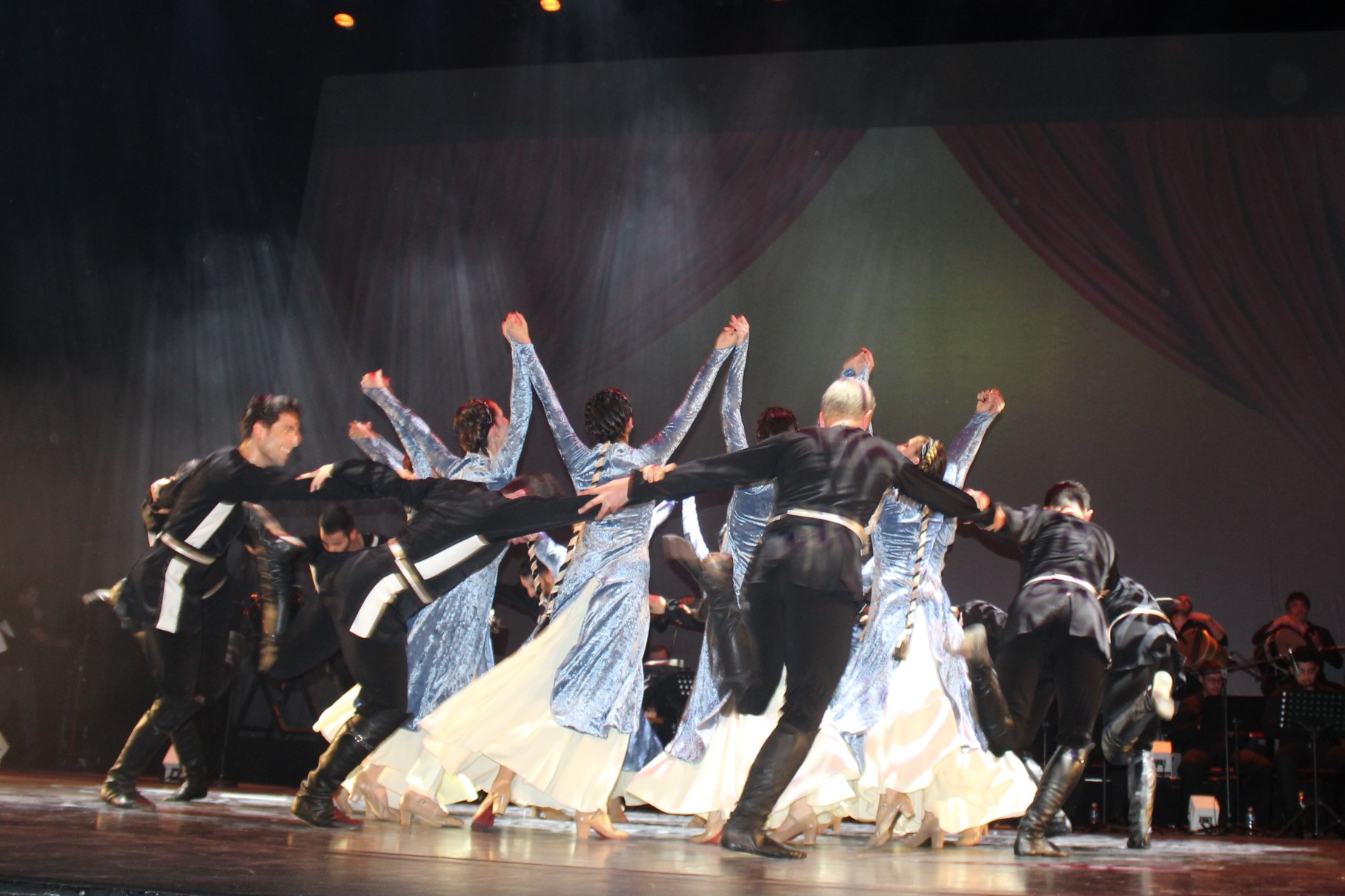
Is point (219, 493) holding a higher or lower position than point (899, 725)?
higher

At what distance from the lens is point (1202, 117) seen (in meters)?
8.09

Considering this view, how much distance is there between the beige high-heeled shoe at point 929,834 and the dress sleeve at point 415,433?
2396mm

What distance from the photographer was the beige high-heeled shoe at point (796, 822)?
3.90 metres

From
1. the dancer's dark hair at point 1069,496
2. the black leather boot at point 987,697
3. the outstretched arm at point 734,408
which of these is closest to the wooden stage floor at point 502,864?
the black leather boot at point 987,697

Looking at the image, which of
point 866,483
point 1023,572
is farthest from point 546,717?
point 1023,572

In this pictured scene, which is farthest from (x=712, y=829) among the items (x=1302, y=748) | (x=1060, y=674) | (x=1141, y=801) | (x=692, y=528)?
(x=1302, y=748)

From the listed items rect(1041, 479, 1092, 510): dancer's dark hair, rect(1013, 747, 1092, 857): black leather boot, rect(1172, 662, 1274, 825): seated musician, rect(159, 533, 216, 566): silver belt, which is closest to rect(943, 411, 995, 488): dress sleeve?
rect(1041, 479, 1092, 510): dancer's dark hair

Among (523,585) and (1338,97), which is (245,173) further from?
(1338,97)

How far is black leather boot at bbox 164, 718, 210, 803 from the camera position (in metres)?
4.82

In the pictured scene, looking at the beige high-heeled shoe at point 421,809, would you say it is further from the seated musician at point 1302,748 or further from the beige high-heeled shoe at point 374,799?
the seated musician at point 1302,748

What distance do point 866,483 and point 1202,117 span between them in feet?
20.1

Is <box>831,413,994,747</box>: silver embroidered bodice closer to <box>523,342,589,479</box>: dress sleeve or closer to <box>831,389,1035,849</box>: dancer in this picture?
<box>831,389,1035,849</box>: dancer

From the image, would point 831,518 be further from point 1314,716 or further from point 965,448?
point 1314,716

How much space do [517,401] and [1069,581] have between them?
2269 mm
